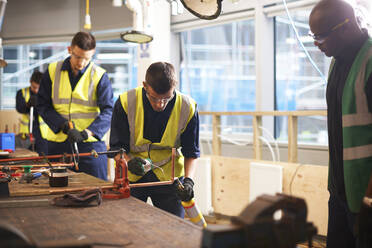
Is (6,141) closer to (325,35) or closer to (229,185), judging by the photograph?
(229,185)

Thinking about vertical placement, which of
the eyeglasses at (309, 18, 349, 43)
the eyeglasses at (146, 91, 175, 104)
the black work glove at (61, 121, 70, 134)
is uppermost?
the eyeglasses at (309, 18, 349, 43)

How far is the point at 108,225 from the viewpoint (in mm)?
1354

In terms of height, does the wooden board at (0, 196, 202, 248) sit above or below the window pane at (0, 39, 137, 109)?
below

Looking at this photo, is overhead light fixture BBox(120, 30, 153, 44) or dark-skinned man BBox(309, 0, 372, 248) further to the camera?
overhead light fixture BBox(120, 30, 153, 44)

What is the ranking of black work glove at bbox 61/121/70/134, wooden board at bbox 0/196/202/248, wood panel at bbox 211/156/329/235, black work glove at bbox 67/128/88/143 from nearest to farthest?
wooden board at bbox 0/196/202/248
black work glove at bbox 67/128/88/143
black work glove at bbox 61/121/70/134
wood panel at bbox 211/156/329/235

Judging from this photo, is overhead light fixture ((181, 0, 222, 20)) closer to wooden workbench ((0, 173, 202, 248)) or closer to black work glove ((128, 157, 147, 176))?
black work glove ((128, 157, 147, 176))

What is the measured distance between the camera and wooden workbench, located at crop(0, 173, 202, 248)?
3.95 ft

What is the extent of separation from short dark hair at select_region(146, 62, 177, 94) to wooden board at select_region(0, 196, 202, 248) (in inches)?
21.4

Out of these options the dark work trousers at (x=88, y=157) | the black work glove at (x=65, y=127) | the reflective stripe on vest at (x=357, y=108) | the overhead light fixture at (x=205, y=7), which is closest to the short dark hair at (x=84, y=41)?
the black work glove at (x=65, y=127)

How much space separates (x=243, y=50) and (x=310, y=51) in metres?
0.90

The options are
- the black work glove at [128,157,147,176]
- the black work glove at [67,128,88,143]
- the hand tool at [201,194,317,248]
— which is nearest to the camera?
the hand tool at [201,194,317,248]

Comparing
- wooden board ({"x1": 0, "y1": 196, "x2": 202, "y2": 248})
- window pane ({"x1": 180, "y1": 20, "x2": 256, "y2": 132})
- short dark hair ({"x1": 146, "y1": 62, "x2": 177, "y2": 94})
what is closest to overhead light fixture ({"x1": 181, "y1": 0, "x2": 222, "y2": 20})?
short dark hair ({"x1": 146, "y1": 62, "x2": 177, "y2": 94})

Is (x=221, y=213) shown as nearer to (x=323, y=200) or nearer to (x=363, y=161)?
(x=323, y=200)

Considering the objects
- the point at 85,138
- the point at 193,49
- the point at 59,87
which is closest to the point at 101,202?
the point at 85,138
